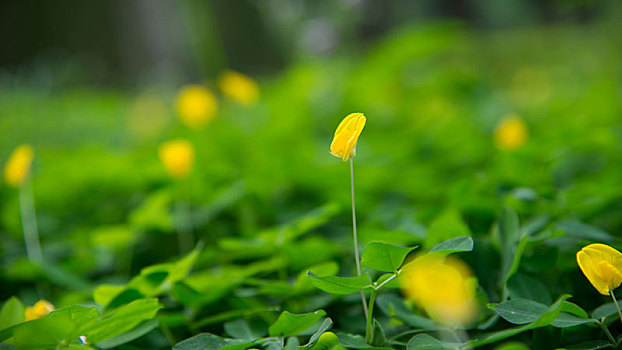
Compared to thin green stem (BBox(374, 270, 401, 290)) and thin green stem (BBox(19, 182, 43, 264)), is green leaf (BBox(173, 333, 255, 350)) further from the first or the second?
thin green stem (BBox(19, 182, 43, 264))

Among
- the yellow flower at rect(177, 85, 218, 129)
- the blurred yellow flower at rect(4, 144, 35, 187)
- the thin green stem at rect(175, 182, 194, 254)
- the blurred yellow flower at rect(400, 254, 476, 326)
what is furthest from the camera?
the yellow flower at rect(177, 85, 218, 129)

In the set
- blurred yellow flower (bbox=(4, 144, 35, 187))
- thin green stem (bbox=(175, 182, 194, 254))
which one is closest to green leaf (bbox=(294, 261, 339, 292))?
thin green stem (bbox=(175, 182, 194, 254))

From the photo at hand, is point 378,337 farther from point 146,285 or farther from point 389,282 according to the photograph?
point 146,285

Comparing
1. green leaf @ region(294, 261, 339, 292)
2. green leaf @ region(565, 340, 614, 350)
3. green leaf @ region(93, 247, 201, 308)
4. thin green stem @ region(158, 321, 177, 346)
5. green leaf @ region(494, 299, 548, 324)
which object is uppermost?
green leaf @ region(93, 247, 201, 308)

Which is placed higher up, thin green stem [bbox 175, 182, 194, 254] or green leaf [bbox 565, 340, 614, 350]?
thin green stem [bbox 175, 182, 194, 254]

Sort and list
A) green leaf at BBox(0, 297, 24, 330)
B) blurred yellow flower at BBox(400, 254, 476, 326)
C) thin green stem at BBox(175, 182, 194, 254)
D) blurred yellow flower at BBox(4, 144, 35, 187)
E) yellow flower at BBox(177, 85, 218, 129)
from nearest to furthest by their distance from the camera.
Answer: blurred yellow flower at BBox(400, 254, 476, 326)
green leaf at BBox(0, 297, 24, 330)
blurred yellow flower at BBox(4, 144, 35, 187)
thin green stem at BBox(175, 182, 194, 254)
yellow flower at BBox(177, 85, 218, 129)

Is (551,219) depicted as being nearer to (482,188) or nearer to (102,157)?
(482,188)

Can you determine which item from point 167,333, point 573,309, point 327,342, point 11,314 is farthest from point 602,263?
point 11,314

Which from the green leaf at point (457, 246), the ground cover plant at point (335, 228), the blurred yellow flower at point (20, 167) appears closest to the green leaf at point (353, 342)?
the ground cover plant at point (335, 228)
